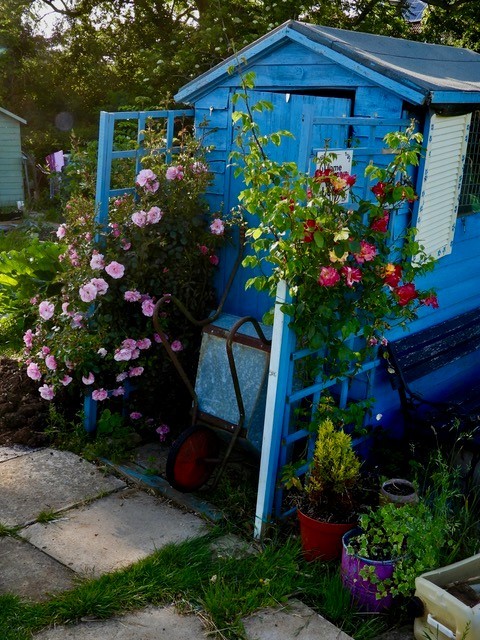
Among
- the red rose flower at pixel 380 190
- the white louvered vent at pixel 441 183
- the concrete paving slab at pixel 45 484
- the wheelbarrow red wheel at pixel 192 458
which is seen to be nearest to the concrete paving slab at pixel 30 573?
the concrete paving slab at pixel 45 484

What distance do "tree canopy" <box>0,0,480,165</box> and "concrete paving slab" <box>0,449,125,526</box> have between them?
11464 mm

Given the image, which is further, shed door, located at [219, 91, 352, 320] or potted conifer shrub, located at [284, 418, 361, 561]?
shed door, located at [219, 91, 352, 320]

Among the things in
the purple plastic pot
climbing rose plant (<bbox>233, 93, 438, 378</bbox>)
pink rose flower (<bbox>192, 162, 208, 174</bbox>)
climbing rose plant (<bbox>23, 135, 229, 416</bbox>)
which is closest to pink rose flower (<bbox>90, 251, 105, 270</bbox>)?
climbing rose plant (<bbox>23, 135, 229, 416</bbox>)

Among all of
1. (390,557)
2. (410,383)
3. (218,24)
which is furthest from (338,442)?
(218,24)

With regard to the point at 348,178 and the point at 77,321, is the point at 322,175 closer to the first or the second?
the point at 348,178

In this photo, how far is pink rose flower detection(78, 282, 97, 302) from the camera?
5141 millimetres

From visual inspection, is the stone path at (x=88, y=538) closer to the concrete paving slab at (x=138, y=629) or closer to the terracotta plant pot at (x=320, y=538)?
the concrete paving slab at (x=138, y=629)

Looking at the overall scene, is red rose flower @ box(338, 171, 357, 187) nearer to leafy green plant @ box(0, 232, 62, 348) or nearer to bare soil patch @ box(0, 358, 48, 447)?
bare soil patch @ box(0, 358, 48, 447)

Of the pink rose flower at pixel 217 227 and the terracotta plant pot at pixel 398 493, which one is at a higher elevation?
the pink rose flower at pixel 217 227

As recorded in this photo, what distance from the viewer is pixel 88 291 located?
5152 mm

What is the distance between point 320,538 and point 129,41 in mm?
20300

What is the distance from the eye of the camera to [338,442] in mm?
4227

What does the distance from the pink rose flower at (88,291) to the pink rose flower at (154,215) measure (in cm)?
59

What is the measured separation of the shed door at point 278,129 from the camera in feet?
16.2
